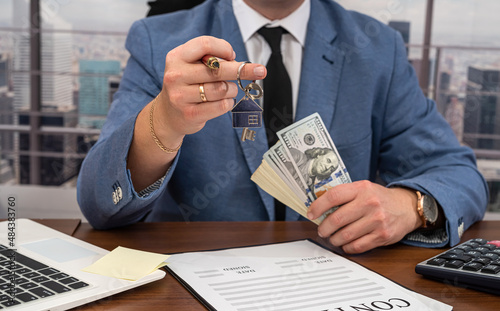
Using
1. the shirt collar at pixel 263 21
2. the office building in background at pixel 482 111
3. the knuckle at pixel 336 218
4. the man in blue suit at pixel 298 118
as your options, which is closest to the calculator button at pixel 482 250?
the man in blue suit at pixel 298 118

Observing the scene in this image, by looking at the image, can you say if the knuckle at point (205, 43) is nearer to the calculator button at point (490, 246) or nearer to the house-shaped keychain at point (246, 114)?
the house-shaped keychain at point (246, 114)

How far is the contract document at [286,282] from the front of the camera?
21.4 inches

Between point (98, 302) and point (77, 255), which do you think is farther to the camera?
point (77, 255)

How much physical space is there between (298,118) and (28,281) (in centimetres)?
68

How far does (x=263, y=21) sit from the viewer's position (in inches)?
42.6

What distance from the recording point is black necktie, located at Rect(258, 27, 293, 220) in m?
1.06

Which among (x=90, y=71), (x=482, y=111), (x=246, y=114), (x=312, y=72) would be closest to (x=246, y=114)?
(x=246, y=114)

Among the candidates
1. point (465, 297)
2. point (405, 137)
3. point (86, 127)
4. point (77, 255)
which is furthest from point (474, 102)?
point (77, 255)

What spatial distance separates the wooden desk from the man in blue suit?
30 millimetres

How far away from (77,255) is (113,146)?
0.22 metres

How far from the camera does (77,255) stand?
658mm

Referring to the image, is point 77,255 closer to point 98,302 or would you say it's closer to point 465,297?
point 98,302

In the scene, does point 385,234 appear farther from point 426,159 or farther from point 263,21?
point 263,21

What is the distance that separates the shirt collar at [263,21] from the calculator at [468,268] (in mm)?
628
